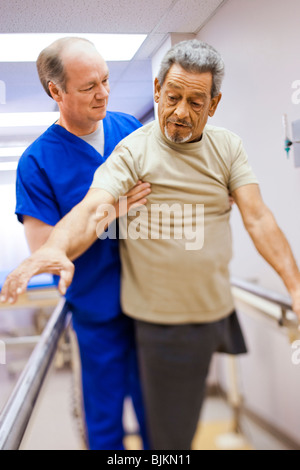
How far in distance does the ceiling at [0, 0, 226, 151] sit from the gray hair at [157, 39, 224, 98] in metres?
0.08

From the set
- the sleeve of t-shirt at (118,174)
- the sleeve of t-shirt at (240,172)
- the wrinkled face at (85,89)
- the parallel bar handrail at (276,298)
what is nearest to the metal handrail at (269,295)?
the parallel bar handrail at (276,298)

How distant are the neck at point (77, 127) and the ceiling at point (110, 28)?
1.7 inches

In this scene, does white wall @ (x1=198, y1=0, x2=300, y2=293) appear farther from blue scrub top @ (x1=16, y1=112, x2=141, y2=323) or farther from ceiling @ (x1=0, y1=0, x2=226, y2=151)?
blue scrub top @ (x1=16, y1=112, x2=141, y2=323)

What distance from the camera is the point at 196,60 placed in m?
0.66

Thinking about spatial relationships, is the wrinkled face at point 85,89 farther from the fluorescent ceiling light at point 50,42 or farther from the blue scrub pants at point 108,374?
→ the blue scrub pants at point 108,374

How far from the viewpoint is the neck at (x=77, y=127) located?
726 mm

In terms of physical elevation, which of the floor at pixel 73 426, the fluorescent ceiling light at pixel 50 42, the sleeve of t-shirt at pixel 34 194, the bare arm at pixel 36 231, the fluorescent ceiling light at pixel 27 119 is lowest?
the floor at pixel 73 426

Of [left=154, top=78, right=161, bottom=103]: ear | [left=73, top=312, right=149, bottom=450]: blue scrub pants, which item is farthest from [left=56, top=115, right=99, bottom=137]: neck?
[left=73, top=312, right=149, bottom=450]: blue scrub pants

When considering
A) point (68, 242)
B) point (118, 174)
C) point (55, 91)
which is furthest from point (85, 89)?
point (68, 242)

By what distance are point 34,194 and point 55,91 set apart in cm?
18

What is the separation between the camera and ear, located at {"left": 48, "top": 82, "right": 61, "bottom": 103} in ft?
2.33

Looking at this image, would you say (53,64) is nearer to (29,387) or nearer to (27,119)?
(27,119)

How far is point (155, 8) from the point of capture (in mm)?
845
